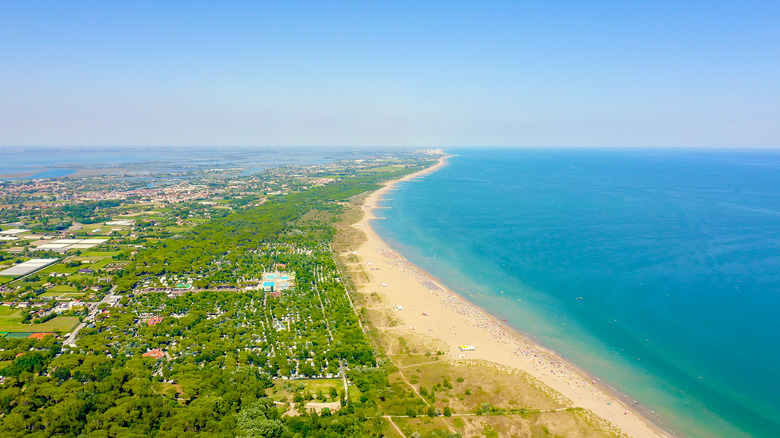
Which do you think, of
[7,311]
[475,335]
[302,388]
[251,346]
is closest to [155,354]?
[251,346]

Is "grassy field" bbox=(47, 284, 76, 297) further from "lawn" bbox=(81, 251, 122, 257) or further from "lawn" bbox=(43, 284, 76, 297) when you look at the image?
"lawn" bbox=(81, 251, 122, 257)

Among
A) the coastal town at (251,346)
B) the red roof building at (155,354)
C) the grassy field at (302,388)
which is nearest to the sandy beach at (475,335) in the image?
the coastal town at (251,346)

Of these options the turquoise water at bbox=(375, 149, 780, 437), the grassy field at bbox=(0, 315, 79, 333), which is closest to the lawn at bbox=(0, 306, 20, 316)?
the grassy field at bbox=(0, 315, 79, 333)

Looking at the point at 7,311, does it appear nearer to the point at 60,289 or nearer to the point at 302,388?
the point at 60,289

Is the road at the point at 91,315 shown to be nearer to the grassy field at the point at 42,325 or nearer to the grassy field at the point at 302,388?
the grassy field at the point at 42,325

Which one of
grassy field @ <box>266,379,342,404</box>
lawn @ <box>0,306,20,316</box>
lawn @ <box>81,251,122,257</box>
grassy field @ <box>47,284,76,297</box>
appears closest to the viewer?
grassy field @ <box>266,379,342,404</box>

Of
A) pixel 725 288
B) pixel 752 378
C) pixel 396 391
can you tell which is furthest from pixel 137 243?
pixel 725 288
